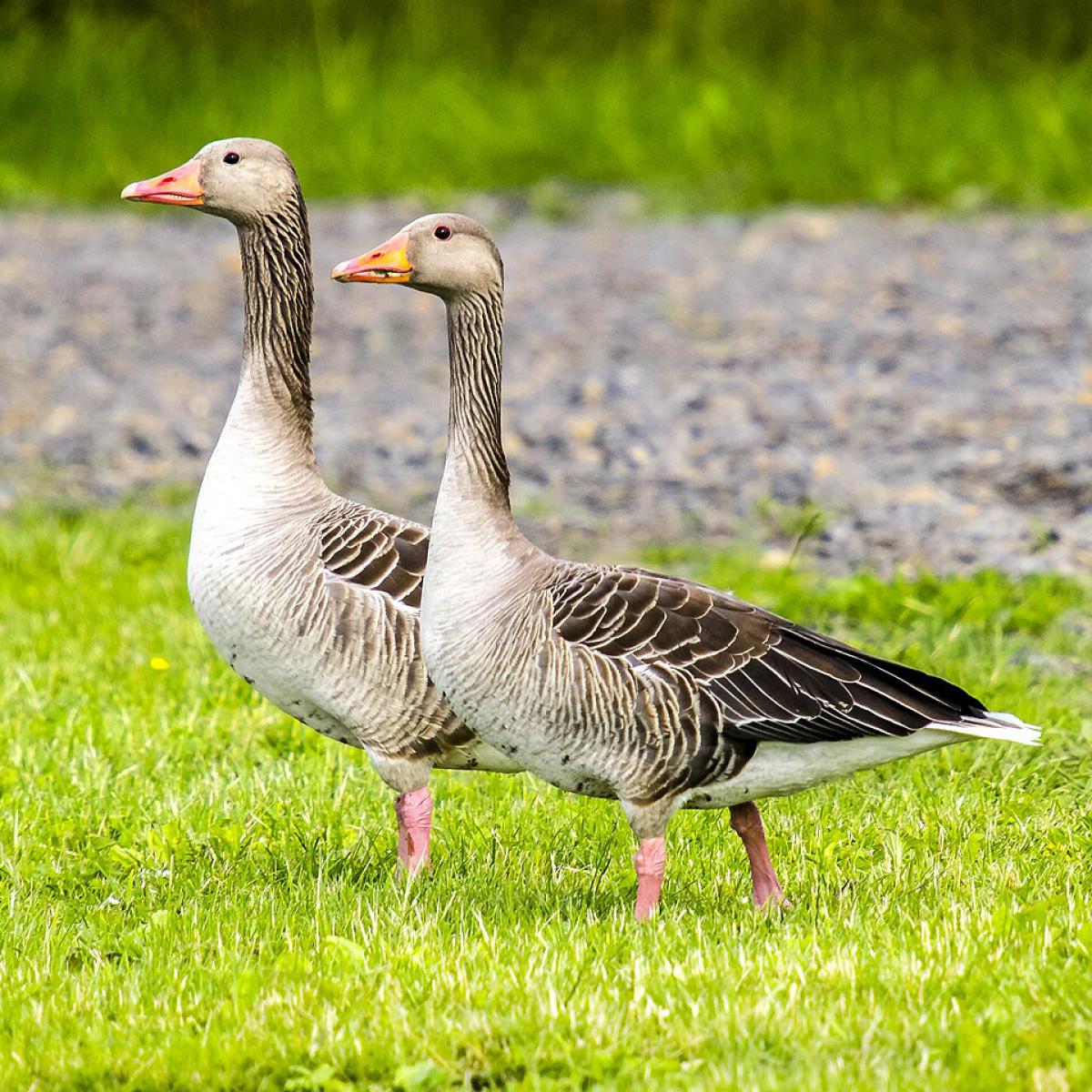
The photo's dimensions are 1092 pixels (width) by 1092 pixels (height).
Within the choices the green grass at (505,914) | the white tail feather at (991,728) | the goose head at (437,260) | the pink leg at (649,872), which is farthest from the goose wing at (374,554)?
the white tail feather at (991,728)

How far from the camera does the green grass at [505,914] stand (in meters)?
4.05

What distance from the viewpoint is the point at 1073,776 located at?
6289 mm

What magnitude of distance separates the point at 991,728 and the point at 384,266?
213 cm

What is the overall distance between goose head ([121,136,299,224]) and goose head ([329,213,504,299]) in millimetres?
686

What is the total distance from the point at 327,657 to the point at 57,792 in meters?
1.61

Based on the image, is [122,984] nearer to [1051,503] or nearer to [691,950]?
[691,950]

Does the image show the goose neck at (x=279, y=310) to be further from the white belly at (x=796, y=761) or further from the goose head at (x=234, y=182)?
the white belly at (x=796, y=761)

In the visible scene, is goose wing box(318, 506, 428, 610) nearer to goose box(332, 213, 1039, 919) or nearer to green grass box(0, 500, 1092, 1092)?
goose box(332, 213, 1039, 919)

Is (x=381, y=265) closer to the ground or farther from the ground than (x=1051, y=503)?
farther from the ground

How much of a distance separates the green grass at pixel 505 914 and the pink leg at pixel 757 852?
120 millimetres

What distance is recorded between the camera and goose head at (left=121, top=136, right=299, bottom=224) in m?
5.45

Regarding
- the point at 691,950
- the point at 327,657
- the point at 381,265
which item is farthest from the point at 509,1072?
the point at 381,265

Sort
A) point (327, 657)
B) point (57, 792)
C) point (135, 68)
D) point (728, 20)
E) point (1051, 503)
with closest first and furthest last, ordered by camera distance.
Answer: point (327, 657), point (57, 792), point (1051, 503), point (135, 68), point (728, 20)

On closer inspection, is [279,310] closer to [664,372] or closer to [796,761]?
[796,761]
